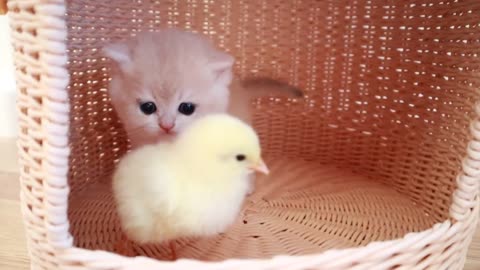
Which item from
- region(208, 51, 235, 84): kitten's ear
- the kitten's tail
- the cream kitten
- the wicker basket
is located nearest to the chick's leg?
the wicker basket

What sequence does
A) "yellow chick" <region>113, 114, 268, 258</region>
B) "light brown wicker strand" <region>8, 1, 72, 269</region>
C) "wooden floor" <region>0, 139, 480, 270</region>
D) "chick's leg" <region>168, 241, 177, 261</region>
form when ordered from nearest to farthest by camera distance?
"light brown wicker strand" <region>8, 1, 72, 269</region> → "yellow chick" <region>113, 114, 268, 258</region> → "chick's leg" <region>168, 241, 177, 261</region> → "wooden floor" <region>0, 139, 480, 270</region>

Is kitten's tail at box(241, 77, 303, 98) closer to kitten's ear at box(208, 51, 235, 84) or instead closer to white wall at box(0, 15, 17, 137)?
kitten's ear at box(208, 51, 235, 84)

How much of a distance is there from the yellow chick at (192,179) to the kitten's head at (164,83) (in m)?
0.17

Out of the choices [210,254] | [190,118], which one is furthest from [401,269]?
[190,118]

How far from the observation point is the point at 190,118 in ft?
3.17

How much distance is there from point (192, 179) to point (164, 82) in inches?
10.4

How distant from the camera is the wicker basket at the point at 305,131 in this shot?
2.22 ft

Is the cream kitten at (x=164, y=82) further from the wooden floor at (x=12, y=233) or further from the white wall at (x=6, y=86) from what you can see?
the white wall at (x=6, y=86)

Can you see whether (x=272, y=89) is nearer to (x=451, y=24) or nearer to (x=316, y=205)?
(x=316, y=205)

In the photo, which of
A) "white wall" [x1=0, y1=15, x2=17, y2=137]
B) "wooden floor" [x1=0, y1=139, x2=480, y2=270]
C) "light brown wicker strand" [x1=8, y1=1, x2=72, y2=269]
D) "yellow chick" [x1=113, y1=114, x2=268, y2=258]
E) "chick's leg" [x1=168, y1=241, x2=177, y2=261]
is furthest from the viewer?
"white wall" [x1=0, y1=15, x2=17, y2=137]

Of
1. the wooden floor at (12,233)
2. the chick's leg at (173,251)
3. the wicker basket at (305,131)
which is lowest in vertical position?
the wooden floor at (12,233)

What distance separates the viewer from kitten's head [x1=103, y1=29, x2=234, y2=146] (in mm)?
948

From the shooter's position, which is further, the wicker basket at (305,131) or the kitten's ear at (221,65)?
the kitten's ear at (221,65)

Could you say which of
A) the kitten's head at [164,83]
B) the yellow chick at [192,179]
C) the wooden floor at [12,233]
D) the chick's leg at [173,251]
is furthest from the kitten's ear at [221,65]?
the wooden floor at [12,233]
